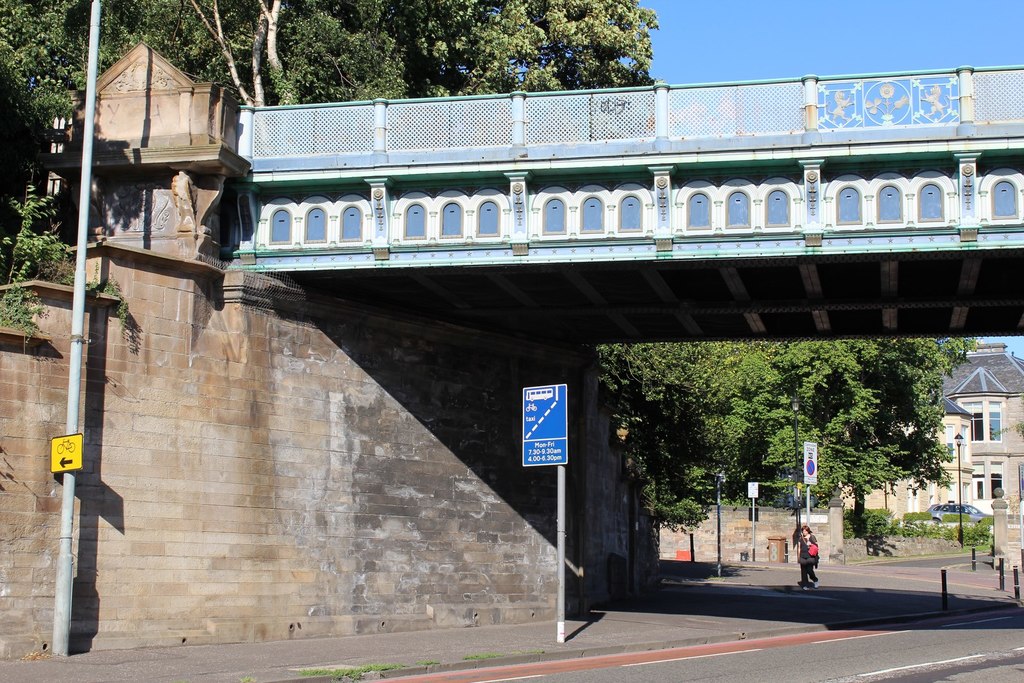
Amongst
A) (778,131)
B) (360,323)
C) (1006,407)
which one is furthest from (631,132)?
(1006,407)

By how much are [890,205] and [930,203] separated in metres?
0.57

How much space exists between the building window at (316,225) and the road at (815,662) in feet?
25.4

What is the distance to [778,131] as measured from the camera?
17.8 m

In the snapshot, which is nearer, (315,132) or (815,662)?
(815,662)

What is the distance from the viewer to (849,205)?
58.1 ft

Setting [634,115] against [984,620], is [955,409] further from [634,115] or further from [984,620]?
[634,115]

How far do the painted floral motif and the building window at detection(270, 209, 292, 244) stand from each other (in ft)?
28.1

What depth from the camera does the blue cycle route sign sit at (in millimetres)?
18891

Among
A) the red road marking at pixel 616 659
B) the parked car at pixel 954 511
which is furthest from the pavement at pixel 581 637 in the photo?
the parked car at pixel 954 511

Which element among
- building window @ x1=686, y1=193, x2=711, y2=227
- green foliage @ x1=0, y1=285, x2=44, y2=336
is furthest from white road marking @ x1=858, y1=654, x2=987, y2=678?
green foliage @ x1=0, y1=285, x2=44, y2=336

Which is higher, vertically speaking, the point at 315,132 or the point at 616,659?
the point at 315,132

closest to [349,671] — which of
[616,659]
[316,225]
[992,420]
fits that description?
[616,659]

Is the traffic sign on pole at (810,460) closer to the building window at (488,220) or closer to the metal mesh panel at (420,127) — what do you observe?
the building window at (488,220)

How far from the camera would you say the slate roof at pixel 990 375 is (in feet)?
319
